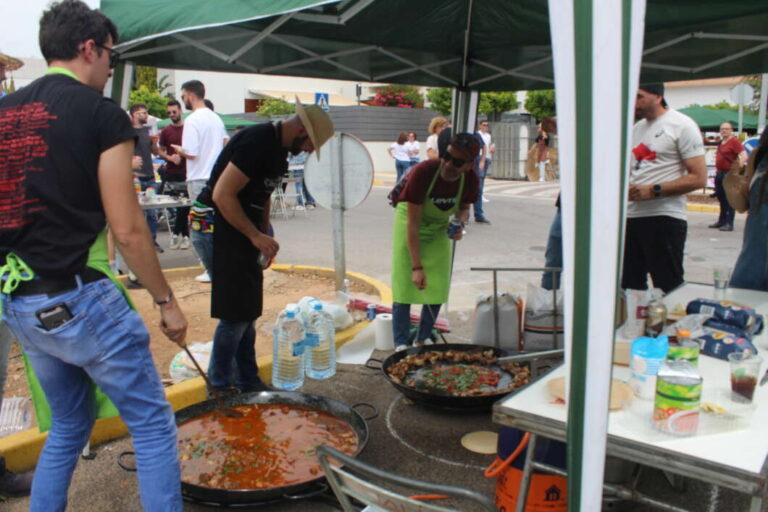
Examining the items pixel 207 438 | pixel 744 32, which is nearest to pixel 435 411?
pixel 207 438

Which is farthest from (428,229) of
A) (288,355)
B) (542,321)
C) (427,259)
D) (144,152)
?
(144,152)

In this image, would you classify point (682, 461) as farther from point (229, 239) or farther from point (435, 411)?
point (229, 239)

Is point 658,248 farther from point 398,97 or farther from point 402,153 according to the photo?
point 398,97

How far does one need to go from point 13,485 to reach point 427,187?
286 centimetres

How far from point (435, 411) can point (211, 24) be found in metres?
2.62

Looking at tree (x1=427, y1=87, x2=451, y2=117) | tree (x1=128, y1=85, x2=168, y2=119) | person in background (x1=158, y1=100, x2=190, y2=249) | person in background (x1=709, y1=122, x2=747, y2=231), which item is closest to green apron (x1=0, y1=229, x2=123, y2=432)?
person in background (x1=158, y1=100, x2=190, y2=249)

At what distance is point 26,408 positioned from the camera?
3.81 m

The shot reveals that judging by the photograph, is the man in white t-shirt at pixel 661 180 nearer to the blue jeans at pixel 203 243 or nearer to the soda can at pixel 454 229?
the soda can at pixel 454 229

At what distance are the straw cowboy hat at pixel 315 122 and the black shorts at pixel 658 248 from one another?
2.24 m

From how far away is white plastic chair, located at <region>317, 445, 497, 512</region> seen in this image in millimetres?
1517

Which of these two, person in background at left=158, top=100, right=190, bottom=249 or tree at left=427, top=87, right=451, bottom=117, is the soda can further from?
tree at left=427, top=87, right=451, bottom=117

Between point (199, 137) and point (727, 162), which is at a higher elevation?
point (199, 137)

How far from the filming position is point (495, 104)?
86.9 ft

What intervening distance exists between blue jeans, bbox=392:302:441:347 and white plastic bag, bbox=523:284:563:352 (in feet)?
2.20
